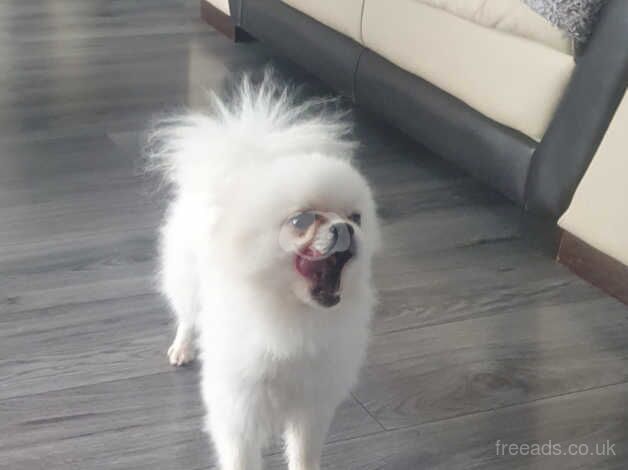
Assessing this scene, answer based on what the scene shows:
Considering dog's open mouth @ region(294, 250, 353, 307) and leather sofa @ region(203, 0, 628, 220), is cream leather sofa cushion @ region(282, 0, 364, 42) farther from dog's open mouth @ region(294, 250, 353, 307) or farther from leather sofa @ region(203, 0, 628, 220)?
dog's open mouth @ region(294, 250, 353, 307)

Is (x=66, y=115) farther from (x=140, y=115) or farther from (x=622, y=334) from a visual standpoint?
(x=622, y=334)

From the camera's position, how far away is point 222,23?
3.10 meters

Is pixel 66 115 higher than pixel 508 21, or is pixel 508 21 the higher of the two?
pixel 508 21

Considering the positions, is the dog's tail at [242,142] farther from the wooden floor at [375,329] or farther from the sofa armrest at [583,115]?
the sofa armrest at [583,115]

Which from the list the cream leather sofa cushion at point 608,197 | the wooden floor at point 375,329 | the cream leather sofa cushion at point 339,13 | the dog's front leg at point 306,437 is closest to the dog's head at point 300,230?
the dog's front leg at point 306,437

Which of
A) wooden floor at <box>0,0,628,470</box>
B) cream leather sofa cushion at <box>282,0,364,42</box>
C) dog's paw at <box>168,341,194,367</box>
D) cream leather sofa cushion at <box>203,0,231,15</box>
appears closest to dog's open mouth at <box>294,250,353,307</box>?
wooden floor at <box>0,0,628,470</box>

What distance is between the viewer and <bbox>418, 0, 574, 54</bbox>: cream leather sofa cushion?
1681mm

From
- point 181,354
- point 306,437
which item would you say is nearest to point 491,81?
point 181,354

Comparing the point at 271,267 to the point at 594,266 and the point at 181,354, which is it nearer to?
the point at 181,354

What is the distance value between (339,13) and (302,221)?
1532mm

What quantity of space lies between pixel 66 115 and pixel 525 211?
1.18 metres

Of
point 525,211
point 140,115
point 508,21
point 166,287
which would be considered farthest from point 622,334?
point 140,115

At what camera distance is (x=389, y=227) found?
6.31 feet

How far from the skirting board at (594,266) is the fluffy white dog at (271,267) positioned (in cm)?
73
